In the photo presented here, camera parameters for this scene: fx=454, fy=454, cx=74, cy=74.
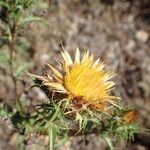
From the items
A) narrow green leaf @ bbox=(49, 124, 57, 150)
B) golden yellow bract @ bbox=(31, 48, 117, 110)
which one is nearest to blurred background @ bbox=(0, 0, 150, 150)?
narrow green leaf @ bbox=(49, 124, 57, 150)

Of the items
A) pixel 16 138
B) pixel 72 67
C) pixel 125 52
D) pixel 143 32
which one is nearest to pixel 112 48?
pixel 125 52

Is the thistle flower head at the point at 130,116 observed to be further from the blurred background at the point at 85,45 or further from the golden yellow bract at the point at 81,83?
the blurred background at the point at 85,45

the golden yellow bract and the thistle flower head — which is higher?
the golden yellow bract

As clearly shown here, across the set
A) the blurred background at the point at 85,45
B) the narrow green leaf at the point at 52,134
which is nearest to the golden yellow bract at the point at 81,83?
the narrow green leaf at the point at 52,134

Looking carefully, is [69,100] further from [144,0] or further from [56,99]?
[144,0]

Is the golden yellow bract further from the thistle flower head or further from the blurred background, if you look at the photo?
the blurred background

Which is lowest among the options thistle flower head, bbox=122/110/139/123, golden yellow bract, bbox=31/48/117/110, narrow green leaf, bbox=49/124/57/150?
narrow green leaf, bbox=49/124/57/150

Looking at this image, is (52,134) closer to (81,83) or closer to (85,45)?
(81,83)
